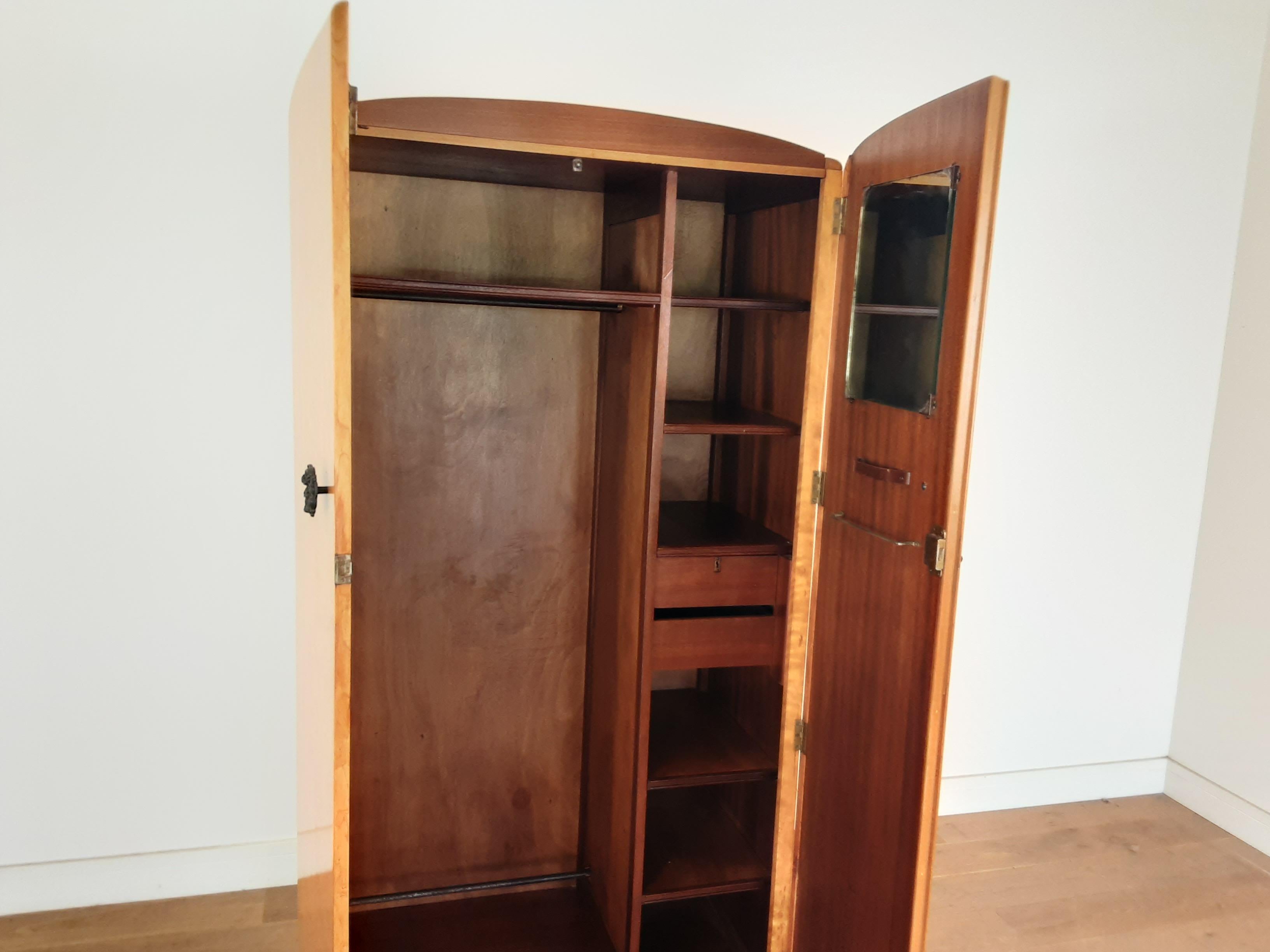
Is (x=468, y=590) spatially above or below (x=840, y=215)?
below

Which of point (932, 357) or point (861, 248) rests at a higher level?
point (861, 248)

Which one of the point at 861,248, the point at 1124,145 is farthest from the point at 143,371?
the point at 1124,145

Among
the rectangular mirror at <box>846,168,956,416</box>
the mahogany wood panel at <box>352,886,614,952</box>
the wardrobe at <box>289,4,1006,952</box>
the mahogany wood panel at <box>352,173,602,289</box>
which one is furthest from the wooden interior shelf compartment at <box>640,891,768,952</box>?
the mahogany wood panel at <box>352,173,602,289</box>

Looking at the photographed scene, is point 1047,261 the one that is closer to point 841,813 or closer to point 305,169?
point 841,813

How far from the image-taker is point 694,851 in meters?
2.35

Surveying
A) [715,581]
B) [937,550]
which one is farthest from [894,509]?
[715,581]

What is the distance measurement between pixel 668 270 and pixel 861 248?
365 millimetres

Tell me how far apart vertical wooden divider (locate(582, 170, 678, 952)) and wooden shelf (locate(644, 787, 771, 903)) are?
0.08m

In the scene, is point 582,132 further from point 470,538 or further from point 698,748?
point 698,748

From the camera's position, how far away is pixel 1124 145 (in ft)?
9.94

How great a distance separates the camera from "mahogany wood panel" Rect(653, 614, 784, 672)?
7.03ft

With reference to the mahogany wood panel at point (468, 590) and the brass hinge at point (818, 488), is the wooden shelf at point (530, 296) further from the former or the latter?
the brass hinge at point (818, 488)

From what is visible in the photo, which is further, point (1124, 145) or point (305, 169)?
point (1124, 145)

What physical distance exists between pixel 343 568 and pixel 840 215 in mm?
1130
